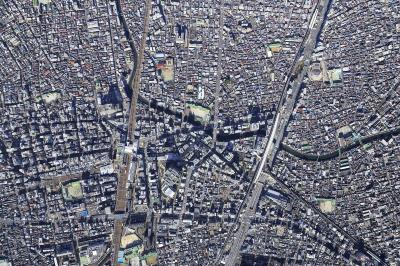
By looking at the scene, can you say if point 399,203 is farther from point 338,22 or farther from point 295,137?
point 338,22

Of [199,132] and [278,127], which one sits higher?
[278,127]

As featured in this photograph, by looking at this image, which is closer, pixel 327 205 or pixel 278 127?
pixel 327 205

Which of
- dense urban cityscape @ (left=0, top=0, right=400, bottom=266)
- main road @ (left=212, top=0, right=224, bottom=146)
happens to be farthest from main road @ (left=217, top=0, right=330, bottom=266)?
main road @ (left=212, top=0, right=224, bottom=146)

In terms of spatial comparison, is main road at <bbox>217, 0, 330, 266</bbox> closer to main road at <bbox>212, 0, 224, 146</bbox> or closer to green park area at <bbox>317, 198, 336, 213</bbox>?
main road at <bbox>212, 0, 224, 146</bbox>

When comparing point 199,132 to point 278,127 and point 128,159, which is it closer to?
point 128,159

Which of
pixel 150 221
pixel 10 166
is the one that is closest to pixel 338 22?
pixel 150 221

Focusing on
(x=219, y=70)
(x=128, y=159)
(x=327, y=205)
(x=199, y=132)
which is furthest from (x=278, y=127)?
(x=128, y=159)

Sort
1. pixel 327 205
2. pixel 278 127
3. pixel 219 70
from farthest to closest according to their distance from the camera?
pixel 219 70, pixel 278 127, pixel 327 205

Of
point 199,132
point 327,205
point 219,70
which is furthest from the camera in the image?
point 219,70
